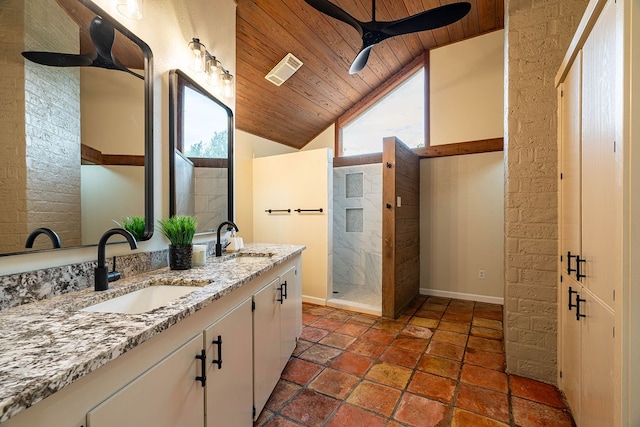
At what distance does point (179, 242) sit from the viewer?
159 cm

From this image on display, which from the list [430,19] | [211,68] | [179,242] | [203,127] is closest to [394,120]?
[430,19]

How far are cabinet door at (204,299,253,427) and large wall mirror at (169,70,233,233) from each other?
901 mm

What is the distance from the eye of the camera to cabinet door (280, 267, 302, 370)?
1988mm

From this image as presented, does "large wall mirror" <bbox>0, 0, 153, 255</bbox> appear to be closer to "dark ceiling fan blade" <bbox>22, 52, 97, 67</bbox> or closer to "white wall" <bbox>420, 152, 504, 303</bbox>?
"dark ceiling fan blade" <bbox>22, 52, 97, 67</bbox>

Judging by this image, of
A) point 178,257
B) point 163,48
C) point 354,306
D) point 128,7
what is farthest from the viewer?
point 354,306

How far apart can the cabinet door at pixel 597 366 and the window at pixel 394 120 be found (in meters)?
3.22

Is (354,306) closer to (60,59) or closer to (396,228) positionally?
(396,228)

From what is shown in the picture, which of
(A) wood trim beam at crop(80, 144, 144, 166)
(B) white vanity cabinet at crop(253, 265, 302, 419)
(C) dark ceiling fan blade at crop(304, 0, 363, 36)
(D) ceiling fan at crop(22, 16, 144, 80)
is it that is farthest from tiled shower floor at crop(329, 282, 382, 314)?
(D) ceiling fan at crop(22, 16, 144, 80)

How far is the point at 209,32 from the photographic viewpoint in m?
2.20

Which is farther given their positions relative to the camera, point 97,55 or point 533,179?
point 533,179

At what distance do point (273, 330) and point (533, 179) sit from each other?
6.67 feet

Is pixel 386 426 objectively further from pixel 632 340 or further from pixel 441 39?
pixel 441 39

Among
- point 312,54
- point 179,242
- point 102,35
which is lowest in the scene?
point 179,242

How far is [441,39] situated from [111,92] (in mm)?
4085
